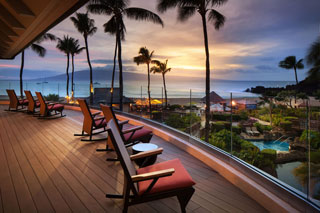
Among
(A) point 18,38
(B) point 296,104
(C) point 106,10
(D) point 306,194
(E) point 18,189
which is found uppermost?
(C) point 106,10

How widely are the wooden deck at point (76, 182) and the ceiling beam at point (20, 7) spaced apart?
218 cm

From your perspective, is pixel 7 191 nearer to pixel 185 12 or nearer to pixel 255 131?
pixel 255 131

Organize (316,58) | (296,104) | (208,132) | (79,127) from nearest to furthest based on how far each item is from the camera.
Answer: (296,104), (208,132), (79,127), (316,58)

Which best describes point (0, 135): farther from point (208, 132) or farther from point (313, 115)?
point (313, 115)

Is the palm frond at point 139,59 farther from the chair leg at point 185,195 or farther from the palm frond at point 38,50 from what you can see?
the chair leg at point 185,195

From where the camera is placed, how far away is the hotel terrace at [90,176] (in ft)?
6.63

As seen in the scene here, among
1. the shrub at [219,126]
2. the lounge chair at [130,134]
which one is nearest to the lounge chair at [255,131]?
the shrub at [219,126]

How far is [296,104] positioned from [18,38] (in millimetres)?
5435

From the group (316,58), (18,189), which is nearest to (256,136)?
(18,189)

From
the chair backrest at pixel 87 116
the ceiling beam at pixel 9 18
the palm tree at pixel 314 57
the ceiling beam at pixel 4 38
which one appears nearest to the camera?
the ceiling beam at pixel 9 18

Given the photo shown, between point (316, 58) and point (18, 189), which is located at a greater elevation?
point (316, 58)

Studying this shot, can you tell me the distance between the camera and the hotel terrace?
202cm

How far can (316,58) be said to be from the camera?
16.4 metres

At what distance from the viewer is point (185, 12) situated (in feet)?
32.0
